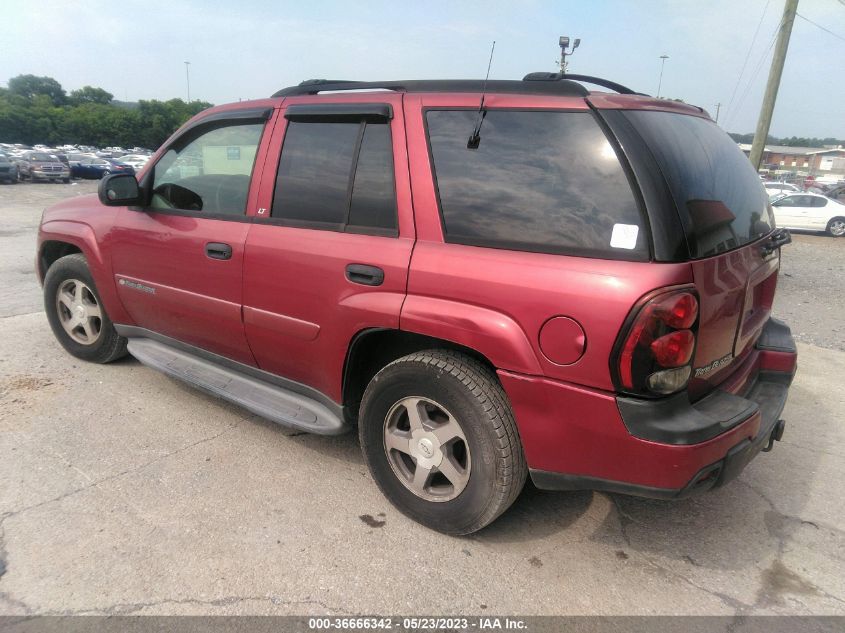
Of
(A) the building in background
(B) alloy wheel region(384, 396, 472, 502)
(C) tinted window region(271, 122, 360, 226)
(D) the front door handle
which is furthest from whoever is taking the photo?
(A) the building in background

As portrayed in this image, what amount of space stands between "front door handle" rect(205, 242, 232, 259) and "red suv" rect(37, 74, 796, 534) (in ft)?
0.05

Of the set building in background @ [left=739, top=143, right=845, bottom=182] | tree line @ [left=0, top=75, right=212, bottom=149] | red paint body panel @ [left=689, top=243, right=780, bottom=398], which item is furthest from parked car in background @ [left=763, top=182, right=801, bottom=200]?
building in background @ [left=739, top=143, right=845, bottom=182]

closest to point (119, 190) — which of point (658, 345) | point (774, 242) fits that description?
point (658, 345)

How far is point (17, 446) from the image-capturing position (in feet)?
10.7

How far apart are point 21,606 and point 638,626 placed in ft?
7.38

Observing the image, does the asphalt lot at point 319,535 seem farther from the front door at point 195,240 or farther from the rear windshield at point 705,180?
the rear windshield at point 705,180

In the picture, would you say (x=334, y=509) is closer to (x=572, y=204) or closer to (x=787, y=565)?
(x=572, y=204)

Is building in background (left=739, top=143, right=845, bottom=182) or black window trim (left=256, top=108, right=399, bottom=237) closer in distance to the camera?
black window trim (left=256, top=108, right=399, bottom=237)

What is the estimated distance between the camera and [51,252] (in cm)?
455

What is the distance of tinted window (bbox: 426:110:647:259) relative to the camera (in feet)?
6.97

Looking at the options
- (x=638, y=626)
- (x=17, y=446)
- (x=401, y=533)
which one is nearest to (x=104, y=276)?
(x=17, y=446)

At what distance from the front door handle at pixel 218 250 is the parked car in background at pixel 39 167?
98.3 ft

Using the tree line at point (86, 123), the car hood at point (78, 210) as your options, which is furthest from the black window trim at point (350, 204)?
the tree line at point (86, 123)

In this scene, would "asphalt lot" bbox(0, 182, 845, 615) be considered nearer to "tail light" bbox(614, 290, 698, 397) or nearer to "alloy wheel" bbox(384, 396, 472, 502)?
"alloy wheel" bbox(384, 396, 472, 502)
